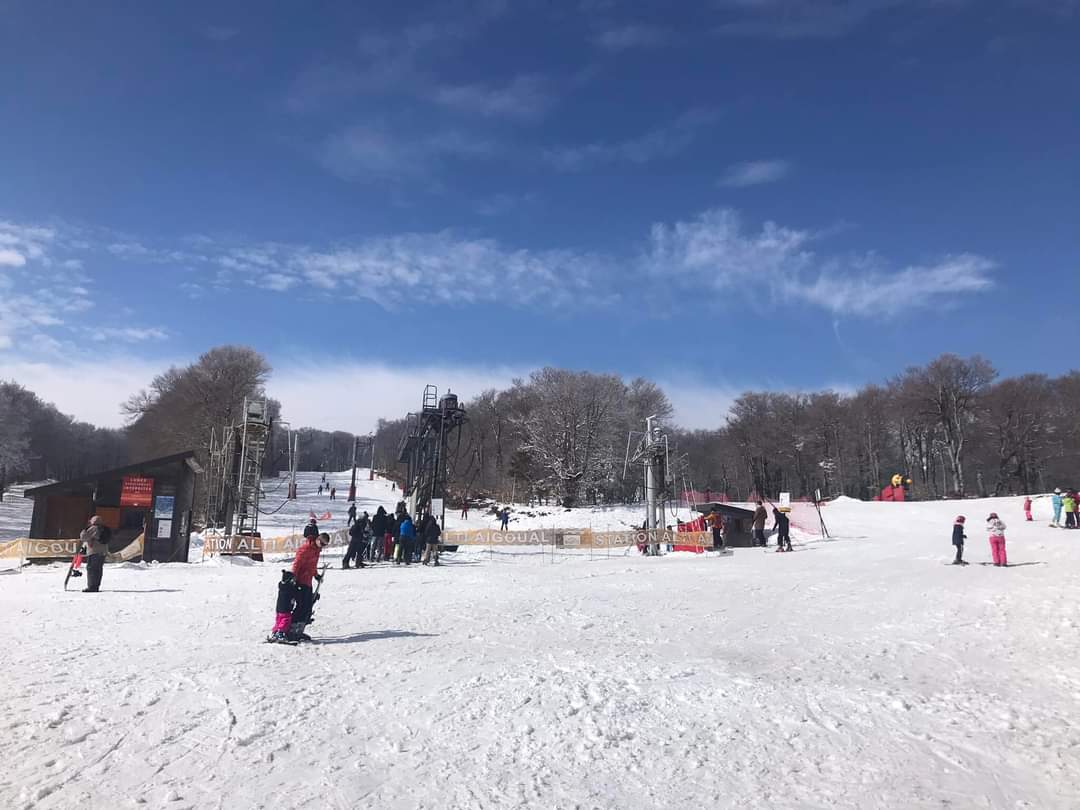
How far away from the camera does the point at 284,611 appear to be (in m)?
9.44

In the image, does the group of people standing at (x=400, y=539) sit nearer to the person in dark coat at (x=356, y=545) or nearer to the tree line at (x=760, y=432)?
the person in dark coat at (x=356, y=545)

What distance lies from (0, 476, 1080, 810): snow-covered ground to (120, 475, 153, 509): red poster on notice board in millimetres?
14192

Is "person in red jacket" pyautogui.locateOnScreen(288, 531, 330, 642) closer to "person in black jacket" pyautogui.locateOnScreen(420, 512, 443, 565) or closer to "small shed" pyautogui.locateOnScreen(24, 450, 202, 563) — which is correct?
"person in black jacket" pyautogui.locateOnScreen(420, 512, 443, 565)

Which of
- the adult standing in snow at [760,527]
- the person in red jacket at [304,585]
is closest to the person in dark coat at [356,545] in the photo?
the person in red jacket at [304,585]

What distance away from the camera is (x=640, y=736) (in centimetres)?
609

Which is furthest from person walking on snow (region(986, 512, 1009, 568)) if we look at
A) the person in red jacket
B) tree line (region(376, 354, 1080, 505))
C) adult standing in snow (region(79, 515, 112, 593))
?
tree line (region(376, 354, 1080, 505))

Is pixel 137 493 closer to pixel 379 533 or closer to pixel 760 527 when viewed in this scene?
pixel 379 533

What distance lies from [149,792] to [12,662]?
4.57m

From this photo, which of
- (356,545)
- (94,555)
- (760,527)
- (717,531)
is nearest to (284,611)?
(94,555)

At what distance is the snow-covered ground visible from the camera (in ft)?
16.4

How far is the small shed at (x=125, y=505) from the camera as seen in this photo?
2683cm

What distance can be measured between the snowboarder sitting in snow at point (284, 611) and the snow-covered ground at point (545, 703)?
28 centimetres

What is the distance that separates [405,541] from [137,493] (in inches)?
470

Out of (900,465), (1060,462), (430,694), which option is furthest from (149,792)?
(900,465)
